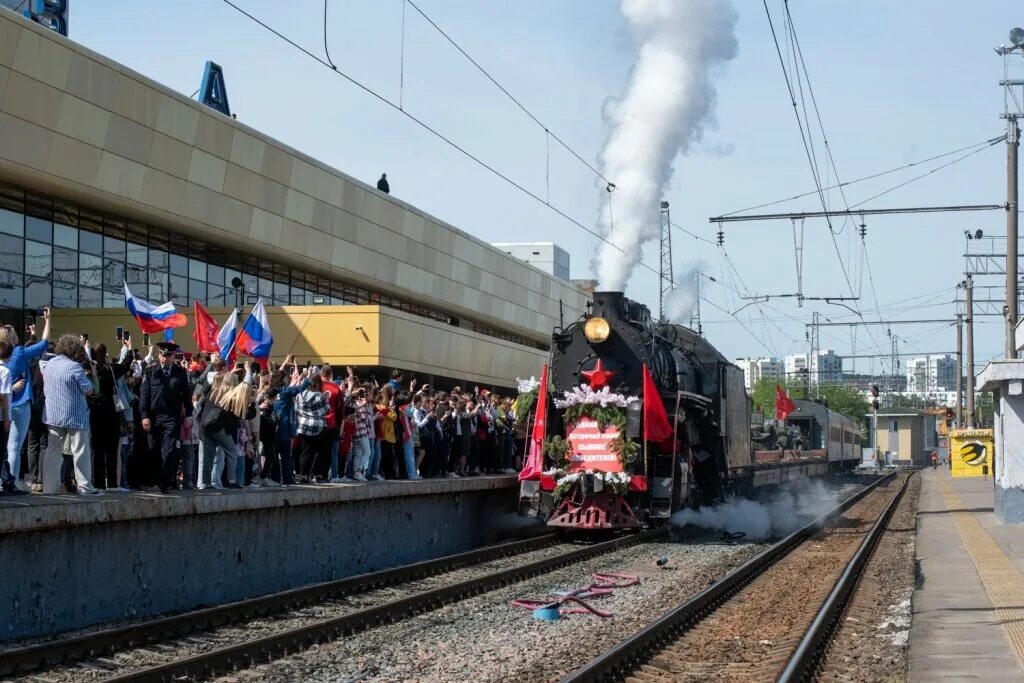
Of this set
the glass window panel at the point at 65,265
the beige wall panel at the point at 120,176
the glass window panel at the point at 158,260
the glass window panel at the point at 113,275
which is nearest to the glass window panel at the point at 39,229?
the glass window panel at the point at 65,265

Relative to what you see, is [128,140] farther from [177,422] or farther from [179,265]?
[177,422]

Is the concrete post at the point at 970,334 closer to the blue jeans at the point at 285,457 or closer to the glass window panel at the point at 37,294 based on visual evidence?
the glass window panel at the point at 37,294

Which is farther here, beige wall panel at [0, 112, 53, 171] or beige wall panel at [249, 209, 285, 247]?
beige wall panel at [249, 209, 285, 247]

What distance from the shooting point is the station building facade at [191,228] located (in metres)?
22.3

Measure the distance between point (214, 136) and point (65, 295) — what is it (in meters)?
4.89

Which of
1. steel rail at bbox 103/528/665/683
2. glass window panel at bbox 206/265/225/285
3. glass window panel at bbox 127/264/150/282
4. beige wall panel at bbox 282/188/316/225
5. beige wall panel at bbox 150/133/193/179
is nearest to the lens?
steel rail at bbox 103/528/665/683

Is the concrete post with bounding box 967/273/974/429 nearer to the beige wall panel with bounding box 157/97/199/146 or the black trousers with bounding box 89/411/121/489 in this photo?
the beige wall panel with bounding box 157/97/199/146

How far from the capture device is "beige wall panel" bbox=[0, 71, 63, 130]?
20875mm

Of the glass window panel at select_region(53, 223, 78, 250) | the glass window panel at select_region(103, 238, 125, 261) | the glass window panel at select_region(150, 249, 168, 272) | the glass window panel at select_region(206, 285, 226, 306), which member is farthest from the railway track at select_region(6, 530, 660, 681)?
the glass window panel at select_region(206, 285, 226, 306)

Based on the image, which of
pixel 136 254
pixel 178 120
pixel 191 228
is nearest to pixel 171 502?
pixel 178 120

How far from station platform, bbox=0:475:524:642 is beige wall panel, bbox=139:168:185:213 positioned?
11.0 metres

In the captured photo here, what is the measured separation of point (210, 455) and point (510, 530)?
29.3ft

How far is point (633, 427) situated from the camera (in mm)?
17500

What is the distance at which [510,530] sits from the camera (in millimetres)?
21703
